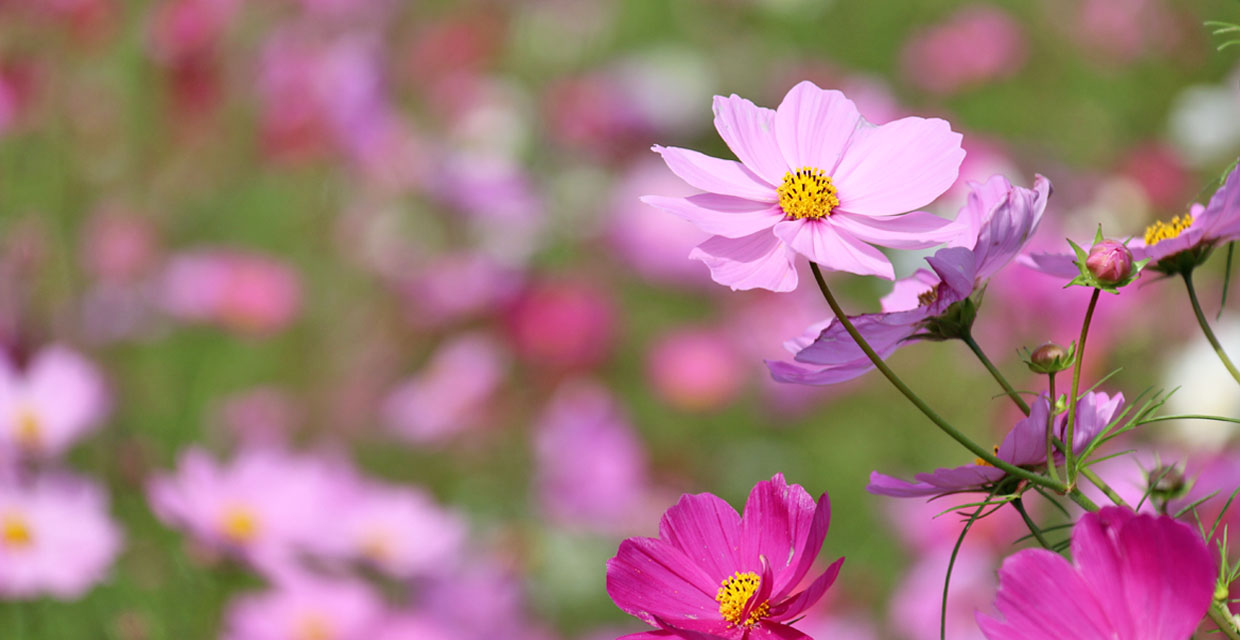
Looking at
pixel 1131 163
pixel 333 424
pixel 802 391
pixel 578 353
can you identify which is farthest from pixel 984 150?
pixel 333 424

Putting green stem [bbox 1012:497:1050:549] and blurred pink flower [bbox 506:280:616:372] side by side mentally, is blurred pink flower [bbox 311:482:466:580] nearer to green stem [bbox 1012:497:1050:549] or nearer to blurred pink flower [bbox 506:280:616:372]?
blurred pink flower [bbox 506:280:616:372]

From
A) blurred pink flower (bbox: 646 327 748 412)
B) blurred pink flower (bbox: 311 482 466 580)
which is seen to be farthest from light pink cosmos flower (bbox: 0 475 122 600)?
blurred pink flower (bbox: 646 327 748 412)

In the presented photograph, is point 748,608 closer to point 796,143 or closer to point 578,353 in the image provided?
point 796,143

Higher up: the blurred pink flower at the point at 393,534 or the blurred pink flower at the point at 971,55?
the blurred pink flower at the point at 971,55

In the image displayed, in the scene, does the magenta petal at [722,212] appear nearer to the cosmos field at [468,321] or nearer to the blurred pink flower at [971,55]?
the cosmos field at [468,321]

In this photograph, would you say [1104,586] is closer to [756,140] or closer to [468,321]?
[756,140]

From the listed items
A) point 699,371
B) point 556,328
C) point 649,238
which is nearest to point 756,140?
point 556,328

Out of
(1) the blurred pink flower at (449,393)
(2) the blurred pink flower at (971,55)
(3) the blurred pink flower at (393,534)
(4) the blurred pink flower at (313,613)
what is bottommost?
(4) the blurred pink flower at (313,613)

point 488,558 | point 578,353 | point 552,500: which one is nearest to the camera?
point 488,558

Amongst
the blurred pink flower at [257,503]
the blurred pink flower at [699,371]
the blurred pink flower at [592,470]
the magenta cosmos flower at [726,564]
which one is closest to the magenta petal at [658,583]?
the magenta cosmos flower at [726,564]
